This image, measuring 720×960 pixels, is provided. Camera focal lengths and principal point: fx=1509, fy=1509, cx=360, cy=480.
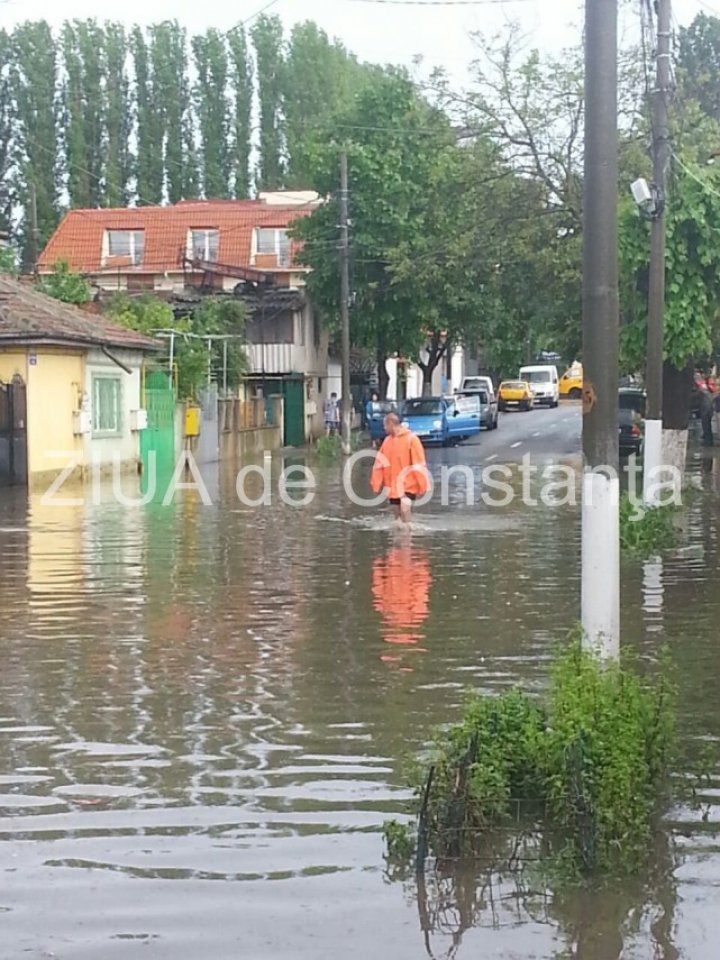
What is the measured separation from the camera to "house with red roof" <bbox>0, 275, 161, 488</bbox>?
2666cm

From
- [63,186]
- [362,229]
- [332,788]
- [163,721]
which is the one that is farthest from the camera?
[63,186]

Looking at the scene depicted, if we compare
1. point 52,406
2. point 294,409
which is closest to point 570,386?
point 294,409

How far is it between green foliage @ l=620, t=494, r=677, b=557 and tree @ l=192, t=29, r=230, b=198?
57.8 metres

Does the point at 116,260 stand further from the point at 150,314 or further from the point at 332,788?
the point at 332,788

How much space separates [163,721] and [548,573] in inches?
274

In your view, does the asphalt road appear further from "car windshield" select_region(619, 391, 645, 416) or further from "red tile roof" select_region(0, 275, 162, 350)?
"red tile roof" select_region(0, 275, 162, 350)

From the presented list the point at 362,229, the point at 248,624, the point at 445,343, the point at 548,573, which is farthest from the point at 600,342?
the point at 445,343

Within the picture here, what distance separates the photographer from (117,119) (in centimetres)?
7075

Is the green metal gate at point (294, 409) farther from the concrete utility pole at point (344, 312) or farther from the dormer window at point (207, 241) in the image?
the dormer window at point (207, 241)

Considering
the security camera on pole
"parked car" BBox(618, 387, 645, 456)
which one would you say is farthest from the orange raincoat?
"parked car" BBox(618, 387, 645, 456)

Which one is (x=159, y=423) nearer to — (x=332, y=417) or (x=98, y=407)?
(x=98, y=407)

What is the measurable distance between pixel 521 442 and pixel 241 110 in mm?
32530

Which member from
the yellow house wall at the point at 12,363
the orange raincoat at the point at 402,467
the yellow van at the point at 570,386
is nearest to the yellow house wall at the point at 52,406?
the yellow house wall at the point at 12,363

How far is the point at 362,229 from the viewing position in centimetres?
4994
